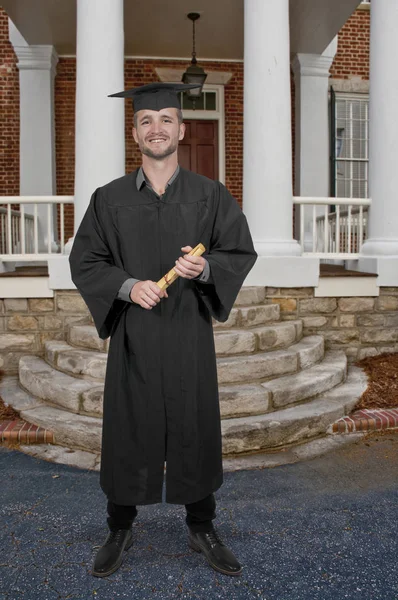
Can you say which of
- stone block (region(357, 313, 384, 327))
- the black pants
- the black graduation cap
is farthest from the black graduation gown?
stone block (region(357, 313, 384, 327))

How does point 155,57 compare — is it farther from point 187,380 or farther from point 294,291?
point 187,380

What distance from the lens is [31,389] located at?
4.86 metres

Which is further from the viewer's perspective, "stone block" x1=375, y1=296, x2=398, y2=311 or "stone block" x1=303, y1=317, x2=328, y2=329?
"stone block" x1=375, y1=296, x2=398, y2=311

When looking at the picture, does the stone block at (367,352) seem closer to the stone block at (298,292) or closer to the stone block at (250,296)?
the stone block at (298,292)

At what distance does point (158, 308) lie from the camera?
7.84 feet

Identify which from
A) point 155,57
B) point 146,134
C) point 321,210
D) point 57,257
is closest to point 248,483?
point 146,134

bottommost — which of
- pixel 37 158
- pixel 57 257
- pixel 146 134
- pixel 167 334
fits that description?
pixel 167 334

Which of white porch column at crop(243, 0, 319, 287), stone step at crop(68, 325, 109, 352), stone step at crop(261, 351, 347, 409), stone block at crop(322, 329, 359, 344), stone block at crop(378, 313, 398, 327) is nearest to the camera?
stone step at crop(261, 351, 347, 409)

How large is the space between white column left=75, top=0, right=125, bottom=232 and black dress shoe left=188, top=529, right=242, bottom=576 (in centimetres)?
375

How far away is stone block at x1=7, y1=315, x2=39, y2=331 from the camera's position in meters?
5.67

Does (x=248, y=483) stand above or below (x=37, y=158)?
below

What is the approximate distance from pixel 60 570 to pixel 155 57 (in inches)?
341

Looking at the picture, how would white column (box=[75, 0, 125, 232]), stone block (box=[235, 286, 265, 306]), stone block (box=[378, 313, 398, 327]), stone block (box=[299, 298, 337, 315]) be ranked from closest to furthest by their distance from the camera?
white column (box=[75, 0, 125, 232]), stone block (box=[235, 286, 265, 306]), stone block (box=[299, 298, 337, 315]), stone block (box=[378, 313, 398, 327])

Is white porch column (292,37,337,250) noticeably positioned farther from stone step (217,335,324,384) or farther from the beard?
the beard
